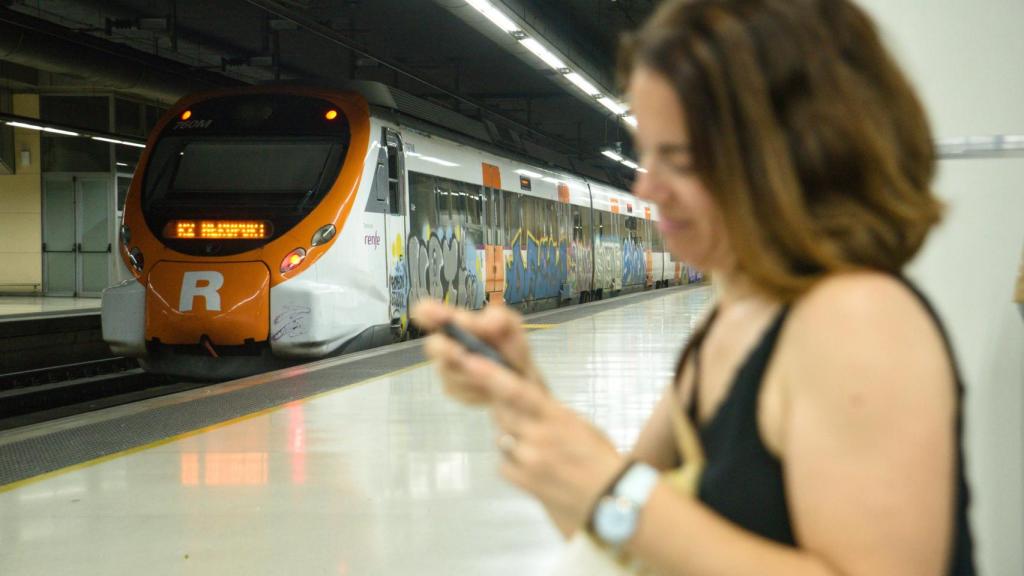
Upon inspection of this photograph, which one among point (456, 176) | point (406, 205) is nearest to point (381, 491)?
point (406, 205)

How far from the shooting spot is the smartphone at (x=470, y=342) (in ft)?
3.11

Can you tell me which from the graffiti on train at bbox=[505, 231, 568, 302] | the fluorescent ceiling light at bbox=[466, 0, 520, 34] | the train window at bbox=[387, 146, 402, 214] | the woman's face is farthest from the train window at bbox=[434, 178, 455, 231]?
the woman's face

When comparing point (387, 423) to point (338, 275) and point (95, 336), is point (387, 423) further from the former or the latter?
point (95, 336)

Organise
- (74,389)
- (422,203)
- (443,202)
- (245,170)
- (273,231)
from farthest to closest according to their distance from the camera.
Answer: (443,202)
(422,203)
(74,389)
(245,170)
(273,231)

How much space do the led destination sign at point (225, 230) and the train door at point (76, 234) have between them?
14.1 m

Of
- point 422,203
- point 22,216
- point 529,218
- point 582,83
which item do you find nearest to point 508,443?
point 422,203

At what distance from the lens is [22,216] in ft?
75.6

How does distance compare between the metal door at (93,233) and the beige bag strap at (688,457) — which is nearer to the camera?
the beige bag strap at (688,457)

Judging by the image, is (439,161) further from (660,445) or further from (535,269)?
(660,445)

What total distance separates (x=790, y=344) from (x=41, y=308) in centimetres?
1812

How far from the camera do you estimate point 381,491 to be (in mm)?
4848

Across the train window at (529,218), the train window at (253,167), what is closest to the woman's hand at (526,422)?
the train window at (253,167)

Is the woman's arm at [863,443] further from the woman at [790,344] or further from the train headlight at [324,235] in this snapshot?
the train headlight at [324,235]

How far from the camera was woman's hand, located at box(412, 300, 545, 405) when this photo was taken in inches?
37.1
